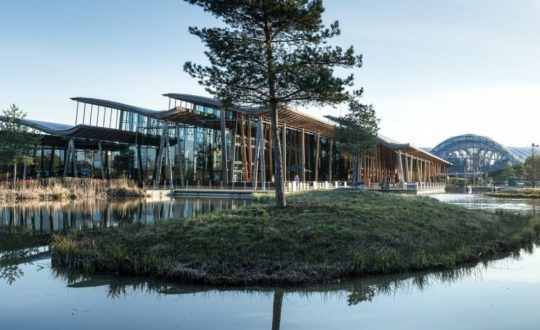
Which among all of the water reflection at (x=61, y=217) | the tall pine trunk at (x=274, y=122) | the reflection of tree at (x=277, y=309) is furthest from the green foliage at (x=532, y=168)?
the reflection of tree at (x=277, y=309)

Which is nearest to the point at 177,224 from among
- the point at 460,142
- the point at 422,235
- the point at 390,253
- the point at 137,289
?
the point at 137,289

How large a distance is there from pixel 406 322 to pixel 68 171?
51.4 meters

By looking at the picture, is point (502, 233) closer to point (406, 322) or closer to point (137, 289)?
point (406, 322)

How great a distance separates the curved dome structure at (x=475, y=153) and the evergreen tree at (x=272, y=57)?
361 feet

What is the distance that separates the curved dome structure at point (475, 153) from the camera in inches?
4656

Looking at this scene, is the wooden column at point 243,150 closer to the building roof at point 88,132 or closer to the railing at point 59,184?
the building roof at point 88,132

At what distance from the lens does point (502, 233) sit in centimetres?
1523

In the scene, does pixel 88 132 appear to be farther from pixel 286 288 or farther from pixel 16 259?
pixel 286 288

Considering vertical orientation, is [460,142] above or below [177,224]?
above

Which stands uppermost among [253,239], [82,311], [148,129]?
[148,129]

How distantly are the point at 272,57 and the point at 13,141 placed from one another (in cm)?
2711

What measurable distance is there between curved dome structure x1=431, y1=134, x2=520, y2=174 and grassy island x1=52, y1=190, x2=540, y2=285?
363 ft

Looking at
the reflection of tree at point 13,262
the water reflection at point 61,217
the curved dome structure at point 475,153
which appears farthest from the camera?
the curved dome structure at point 475,153

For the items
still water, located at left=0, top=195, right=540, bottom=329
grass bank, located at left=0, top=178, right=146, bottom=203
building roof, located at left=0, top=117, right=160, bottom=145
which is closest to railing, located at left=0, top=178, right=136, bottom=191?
grass bank, located at left=0, top=178, right=146, bottom=203
